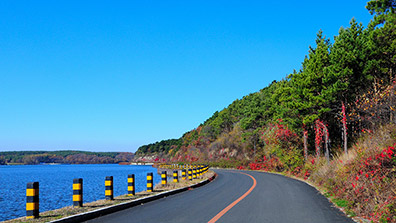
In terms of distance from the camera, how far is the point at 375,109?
63.2 feet

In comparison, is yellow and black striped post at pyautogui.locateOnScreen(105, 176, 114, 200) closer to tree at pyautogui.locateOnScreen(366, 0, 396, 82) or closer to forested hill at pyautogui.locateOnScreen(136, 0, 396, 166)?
forested hill at pyautogui.locateOnScreen(136, 0, 396, 166)

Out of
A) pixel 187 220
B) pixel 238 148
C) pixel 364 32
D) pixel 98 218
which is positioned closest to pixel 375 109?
pixel 364 32

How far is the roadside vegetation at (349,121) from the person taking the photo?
33.5 ft

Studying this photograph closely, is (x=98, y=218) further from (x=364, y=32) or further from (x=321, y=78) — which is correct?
(x=364, y=32)

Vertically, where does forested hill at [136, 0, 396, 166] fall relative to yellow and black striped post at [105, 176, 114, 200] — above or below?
above

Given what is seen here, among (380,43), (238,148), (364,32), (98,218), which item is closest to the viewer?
(98,218)

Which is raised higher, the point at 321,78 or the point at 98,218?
the point at 321,78

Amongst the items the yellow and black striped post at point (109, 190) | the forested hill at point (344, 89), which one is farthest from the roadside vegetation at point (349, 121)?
the yellow and black striped post at point (109, 190)

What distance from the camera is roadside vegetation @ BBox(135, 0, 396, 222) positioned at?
33.5 feet

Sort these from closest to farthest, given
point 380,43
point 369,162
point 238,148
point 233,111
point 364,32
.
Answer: point 369,162
point 380,43
point 364,32
point 238,148
point 233,111

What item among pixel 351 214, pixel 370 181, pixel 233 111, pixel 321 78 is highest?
pixel 233 111

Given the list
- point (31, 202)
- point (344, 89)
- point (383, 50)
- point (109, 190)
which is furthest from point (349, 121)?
point (31, 202)

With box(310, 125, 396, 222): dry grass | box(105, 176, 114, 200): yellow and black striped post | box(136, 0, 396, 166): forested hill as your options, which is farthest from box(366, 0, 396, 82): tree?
box(105, 176, 114, 200): yellow and black striped post

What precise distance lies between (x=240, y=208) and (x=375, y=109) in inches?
484
